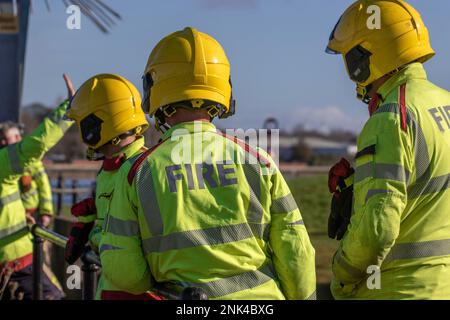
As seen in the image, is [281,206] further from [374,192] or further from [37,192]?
[37,192]

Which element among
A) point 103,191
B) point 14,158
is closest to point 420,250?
point 103,191

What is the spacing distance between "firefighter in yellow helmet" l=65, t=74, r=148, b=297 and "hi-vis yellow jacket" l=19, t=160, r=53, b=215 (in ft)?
15.6

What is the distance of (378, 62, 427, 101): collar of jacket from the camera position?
12.0 ft

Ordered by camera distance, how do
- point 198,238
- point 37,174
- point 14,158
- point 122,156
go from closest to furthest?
point 198,238 → point 122,156 → point 14,158 → point 37,174

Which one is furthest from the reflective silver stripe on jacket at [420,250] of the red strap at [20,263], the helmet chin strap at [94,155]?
the red strap at [20,263]

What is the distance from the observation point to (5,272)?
7.51 meters

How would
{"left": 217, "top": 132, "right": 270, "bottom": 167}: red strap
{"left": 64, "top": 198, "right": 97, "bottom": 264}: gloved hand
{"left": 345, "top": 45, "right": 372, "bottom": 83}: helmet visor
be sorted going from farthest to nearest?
{"left": 64, "top": 198, "right": 97, "bottom": 264}: gloved hand → {"left": 345, "top": 45, "right": 372, "bottom": 83}: helmet visor → {"left": 217, "top": 132, "right": 270, "bottom": 167}: red strap

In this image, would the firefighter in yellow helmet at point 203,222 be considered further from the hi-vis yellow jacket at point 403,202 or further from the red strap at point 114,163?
the red strap at point 114,163

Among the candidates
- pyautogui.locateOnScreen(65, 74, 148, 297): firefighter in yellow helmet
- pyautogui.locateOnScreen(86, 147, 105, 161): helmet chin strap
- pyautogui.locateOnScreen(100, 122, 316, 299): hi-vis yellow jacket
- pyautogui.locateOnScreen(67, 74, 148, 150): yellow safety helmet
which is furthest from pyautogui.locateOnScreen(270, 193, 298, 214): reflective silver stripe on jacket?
pyautogui.locateOnScreen(86, 147, 105, 161): helmet chin strap

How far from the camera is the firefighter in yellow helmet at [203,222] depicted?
10.4 feet

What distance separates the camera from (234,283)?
319cm

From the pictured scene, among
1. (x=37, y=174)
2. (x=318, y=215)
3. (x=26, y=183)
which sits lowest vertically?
(x=318, y=215)

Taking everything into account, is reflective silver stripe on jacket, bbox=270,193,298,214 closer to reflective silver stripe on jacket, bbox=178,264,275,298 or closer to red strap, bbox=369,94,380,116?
reflective silver stripe on jacket, bbox=178,264,275,298

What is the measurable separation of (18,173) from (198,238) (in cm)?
432
